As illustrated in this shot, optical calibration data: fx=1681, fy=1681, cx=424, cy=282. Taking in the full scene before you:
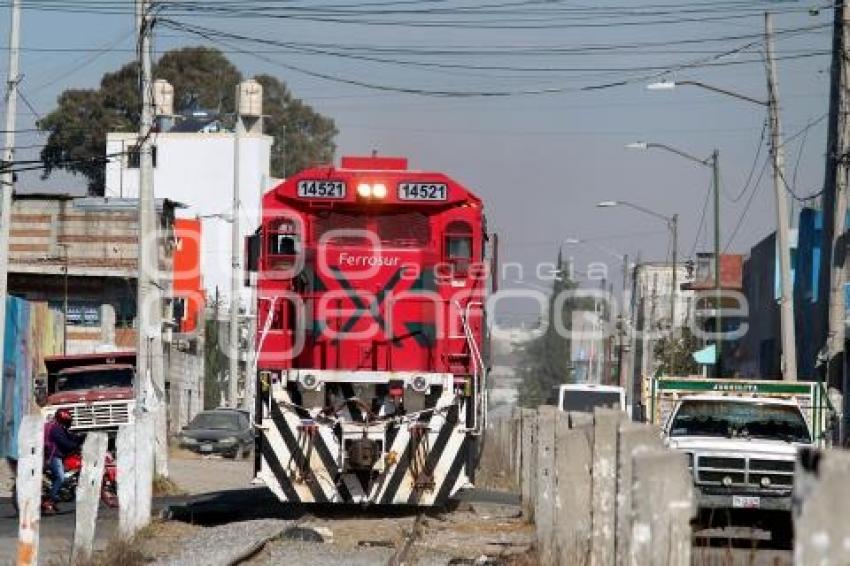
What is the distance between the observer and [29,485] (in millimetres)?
13633

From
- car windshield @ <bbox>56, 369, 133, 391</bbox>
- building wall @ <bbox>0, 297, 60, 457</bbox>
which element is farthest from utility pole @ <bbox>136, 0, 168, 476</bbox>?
building wall @ <bbox>0, 297, 60, 457</bbox>

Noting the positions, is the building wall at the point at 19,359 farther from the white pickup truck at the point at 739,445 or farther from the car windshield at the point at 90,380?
the white pickup truck at the point at 739,445

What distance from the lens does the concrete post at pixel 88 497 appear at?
16203mm

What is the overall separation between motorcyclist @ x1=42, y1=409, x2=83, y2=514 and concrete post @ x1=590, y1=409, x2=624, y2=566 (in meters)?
13.8

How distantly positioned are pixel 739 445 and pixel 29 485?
920cm

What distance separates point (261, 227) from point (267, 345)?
156 centimetres

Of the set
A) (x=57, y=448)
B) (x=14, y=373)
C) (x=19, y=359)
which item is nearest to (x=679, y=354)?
(x=19, y=359)

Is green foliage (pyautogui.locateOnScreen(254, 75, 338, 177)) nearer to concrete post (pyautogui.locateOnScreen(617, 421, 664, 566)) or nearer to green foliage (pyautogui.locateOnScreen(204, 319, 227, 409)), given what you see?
green foliage (pyautogui.locateOnScreen(204, 319, 227, 409))

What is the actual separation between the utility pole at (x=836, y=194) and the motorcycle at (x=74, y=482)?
38.1ft

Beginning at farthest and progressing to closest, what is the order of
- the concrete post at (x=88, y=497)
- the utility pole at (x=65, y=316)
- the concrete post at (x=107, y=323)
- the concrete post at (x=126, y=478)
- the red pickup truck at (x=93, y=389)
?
the concrete post at (x=107, y=323) → the utility pole at (x=65, y=316) → the red pickup truck at (x=93, y=389) → the concrete post at (x=126, y=478) → the concrete post at (x=88, y=497)

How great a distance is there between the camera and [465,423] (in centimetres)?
2086

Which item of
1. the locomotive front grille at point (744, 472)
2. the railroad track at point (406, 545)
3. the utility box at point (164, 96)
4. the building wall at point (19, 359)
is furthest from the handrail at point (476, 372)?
the utility box at point (164, 96)

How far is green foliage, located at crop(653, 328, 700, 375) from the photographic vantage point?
6388 cm

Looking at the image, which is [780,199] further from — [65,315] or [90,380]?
[65,315]
